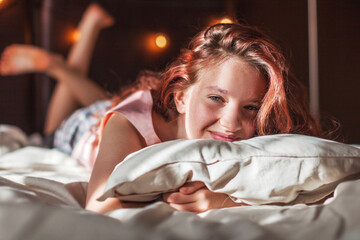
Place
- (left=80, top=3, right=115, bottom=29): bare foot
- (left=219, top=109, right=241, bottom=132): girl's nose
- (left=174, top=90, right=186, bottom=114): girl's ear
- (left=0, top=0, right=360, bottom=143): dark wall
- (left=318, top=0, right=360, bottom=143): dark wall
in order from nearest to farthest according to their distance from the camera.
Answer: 1. (left=219, top=109, right=241, bottom=132): girl's nose
2. (left=174, top=90, right=186, bottom=114): girl's ear
3. (left=318, top=0, right=360, bottom=143): dark wall
4. (left=0, top=0, right=360, bottom=143): dark wall
5. (left=80, top=3, right=115, bottom=29): bare foot

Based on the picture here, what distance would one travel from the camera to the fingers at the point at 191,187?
62 centimetres

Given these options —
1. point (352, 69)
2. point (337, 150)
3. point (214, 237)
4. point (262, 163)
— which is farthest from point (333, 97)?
point (214, 237)

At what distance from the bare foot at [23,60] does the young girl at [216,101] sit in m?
1.21

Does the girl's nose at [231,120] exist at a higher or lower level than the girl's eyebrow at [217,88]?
lower

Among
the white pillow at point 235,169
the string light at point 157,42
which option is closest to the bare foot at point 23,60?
the string light at point 157,42

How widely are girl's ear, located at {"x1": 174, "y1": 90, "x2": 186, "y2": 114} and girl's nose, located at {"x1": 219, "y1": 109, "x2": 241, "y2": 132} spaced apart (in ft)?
0.62

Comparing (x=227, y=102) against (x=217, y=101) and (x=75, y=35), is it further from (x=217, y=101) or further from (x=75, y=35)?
(x=75, y=35)

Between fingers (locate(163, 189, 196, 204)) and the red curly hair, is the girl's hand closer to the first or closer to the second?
fingers (locate(163, 189, 196, 204))

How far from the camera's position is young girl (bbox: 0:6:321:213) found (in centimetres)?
88

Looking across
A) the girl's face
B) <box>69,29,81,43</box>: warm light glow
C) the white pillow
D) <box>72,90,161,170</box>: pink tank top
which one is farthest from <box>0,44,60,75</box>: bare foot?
the white pillow

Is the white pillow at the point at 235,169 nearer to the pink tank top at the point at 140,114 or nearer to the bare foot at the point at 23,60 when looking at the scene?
the pink tank top at the point at 140,114

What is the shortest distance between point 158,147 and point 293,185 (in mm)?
242

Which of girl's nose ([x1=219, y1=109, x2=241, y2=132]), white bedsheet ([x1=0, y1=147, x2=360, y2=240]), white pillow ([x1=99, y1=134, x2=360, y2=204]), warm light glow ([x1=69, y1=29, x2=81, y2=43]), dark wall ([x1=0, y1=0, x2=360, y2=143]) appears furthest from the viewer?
Answer: warm light glow ([x1=69, y1=29, x2=81, y2=43])

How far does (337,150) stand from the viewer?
637 millimetres
